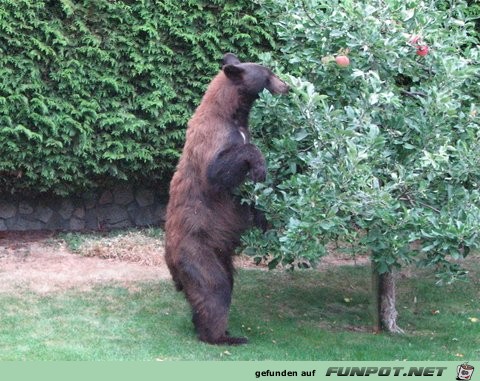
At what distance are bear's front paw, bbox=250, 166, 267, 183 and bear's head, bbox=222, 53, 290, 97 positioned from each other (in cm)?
78

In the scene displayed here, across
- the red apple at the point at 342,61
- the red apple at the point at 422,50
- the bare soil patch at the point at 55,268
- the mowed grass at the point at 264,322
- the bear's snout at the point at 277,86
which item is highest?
the red apple at the point at 422,50

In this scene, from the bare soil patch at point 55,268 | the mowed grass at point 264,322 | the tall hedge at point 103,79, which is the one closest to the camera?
the mowed grass at point 264,322

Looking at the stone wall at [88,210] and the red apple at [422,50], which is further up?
the red apple at [422,50]

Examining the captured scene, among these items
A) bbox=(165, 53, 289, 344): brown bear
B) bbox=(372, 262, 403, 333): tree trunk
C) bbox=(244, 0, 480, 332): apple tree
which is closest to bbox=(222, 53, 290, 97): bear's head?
bbox=(165, 53, 289, 344): brown bear

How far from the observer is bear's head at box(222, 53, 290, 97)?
732 cm

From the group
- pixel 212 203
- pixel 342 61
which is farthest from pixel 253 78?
pixel 212 203

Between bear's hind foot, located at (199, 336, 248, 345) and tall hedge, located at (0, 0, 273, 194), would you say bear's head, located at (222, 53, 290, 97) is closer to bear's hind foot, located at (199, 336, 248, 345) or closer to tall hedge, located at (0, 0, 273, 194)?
bear's hind foot, located at (199, 336, 248, 345)

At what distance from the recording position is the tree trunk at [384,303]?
808 cm

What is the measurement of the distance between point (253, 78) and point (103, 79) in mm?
3344

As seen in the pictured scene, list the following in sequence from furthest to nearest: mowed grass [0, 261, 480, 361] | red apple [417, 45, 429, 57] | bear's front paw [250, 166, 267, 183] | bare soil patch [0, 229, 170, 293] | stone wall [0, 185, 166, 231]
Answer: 1. stone wall [0, 185, 166, 231]
2. bare soil patch [0, 229, 170, 293]
3. mowed grass [0, 261, 480, 361]
4. bear's front paw [250, 166, 267, 183]
5. red apple [417, 45, 429, 57]

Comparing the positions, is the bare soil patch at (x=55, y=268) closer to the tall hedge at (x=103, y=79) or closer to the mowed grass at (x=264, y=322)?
the mowed grass at (x=264, y=322)

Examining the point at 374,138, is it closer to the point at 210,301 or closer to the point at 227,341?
the point at 210,301

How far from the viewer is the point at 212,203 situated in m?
7.37

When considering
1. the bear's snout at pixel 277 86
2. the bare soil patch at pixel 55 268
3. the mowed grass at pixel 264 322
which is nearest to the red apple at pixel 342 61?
the bear's snout at pixel 277 86
